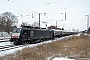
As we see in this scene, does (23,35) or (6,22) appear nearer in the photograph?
(23,35)

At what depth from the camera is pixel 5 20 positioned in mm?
71562

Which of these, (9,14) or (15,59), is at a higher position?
(9,14)

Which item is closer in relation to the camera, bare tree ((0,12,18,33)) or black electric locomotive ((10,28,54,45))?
black electric locomotive ((10,28,54,45))

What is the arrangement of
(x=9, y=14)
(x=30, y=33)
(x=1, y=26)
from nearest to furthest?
(x=30, y=33)
(x=1, y=26)
(x=9, y=14)

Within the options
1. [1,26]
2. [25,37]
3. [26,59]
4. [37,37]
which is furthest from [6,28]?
[26,59]

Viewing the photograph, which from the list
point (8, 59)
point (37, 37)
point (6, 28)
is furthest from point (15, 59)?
point (6, 28)

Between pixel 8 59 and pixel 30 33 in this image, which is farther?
pixel 30 33

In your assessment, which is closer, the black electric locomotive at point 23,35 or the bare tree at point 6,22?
the black electric locomotive at point 23,35

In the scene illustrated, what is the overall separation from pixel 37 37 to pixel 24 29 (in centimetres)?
636

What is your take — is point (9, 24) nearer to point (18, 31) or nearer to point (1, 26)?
point (1, 26)

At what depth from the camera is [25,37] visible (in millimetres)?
30703

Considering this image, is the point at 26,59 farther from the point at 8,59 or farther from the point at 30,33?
the point at 30,33

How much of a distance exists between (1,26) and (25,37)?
39259 millimetres

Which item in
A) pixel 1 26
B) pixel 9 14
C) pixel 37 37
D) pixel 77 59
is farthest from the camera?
pixel 9 14
